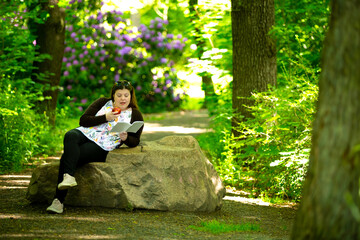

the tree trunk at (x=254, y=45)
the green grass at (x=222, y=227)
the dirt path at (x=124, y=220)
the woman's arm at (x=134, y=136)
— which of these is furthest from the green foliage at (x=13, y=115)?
the green grass at (x=222, y=227)

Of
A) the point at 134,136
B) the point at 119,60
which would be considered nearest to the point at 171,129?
the point at 119,60

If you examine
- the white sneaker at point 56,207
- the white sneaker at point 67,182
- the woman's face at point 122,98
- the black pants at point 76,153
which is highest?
the woman's face at point 122,98

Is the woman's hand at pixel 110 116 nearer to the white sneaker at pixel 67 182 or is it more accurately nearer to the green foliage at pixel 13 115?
the white sneaker at pixel 67 182

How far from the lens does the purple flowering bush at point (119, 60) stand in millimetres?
16016

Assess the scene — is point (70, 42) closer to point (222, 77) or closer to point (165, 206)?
point (222, 77)

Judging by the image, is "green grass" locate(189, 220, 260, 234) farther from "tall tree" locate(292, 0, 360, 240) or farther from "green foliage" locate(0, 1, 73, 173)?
"green foliage" locate(0, 1, 73, 173)

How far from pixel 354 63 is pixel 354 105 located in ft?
0.78

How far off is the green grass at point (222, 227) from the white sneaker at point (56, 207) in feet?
4.45

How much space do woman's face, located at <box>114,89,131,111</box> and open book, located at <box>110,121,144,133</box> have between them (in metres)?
0.37

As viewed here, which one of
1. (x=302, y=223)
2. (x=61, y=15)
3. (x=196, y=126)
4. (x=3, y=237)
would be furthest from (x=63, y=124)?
(x=302, y=223)

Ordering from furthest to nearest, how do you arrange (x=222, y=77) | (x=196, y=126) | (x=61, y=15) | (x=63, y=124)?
(x=196, y=126) < (x=63, y=124) < (x=61, y=15) < (x=222, y=77)

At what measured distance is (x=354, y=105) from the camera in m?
2.95

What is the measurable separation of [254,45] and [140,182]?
3.71 m

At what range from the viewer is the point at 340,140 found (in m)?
2.96
